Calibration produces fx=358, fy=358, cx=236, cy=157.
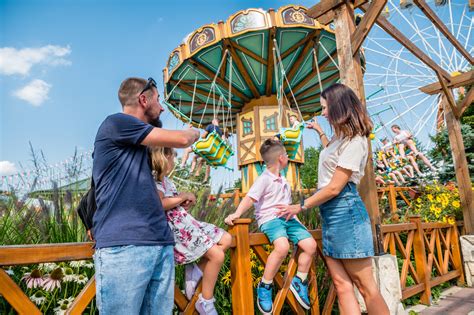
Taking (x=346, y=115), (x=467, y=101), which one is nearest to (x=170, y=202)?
(x=346, y=115)

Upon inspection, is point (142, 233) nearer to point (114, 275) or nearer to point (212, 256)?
point (114, 275)

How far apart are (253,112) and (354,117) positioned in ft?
31.0

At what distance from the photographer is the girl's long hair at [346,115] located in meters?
2.10

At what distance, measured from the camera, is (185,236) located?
1919 millimetres

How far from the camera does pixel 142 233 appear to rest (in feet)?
4.55

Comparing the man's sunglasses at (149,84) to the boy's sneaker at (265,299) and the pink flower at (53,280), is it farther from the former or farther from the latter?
the boy's sneaker at (265,299)

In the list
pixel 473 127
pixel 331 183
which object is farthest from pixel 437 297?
pixel 473 127

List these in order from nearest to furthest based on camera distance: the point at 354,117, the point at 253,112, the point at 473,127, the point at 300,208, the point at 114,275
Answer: the point at 114,275 → the point at 354,117 → the point at 300,208 → the point at 253,112 → the point at 473,127

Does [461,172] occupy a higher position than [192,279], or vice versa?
[461,172]

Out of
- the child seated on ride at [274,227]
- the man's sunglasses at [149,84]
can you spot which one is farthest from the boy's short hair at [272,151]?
the man's sunglasses at [149,84]

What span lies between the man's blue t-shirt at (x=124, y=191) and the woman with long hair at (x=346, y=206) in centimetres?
101

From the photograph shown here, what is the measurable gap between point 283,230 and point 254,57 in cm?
823

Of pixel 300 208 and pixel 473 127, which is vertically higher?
pixel 473 127

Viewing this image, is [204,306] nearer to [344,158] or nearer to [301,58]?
[344,158]
